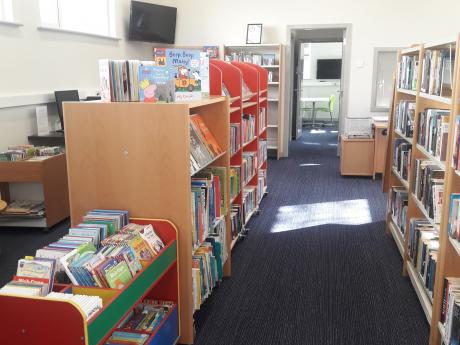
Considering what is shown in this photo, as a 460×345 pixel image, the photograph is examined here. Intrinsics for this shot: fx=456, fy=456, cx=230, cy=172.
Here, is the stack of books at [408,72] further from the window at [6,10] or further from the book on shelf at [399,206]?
the window at [6,10]

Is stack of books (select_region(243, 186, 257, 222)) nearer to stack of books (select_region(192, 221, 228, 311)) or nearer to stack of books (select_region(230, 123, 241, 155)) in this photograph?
stack of books (select_region(230, 123, 241, 155))

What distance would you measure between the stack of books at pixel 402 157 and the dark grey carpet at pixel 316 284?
641 mm

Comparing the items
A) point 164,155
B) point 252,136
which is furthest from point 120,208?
point 252,136

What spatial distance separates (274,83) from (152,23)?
2173 mm

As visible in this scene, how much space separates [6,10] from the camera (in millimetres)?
4414

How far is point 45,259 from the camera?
1.70 meters

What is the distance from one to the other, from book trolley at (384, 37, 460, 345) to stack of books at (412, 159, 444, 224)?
0.04 m

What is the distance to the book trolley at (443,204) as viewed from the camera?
214 cm

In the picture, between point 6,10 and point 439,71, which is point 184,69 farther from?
point 6,10

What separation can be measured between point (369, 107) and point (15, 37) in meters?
5.32

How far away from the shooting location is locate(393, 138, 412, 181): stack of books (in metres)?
3.49

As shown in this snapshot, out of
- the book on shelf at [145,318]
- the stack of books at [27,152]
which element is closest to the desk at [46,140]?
the stack of books at [27,152]

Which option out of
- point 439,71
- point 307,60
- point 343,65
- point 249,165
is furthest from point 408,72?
point 307,60

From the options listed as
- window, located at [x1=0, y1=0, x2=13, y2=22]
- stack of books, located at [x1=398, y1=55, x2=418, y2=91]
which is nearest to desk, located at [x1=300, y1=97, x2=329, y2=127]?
stack of books, located at [x1=398, y1=55, x2=418, y2=91]
